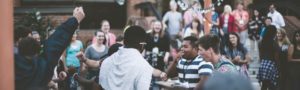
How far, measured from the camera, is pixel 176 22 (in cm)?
1916

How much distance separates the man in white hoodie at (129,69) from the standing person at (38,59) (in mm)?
753

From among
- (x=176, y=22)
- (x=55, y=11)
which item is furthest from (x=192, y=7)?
(x=55, y=11)

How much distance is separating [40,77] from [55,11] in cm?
1465

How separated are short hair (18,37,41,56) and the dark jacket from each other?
5 centimetres

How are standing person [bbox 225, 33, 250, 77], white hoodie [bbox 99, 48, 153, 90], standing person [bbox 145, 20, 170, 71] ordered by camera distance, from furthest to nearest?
standing person [bbox 145, 20, 170, 71]
standing person [bbox 225, 33, 250, 77]
white hoodie [bbox 99, 48, 153, 90]

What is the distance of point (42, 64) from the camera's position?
18.4ft

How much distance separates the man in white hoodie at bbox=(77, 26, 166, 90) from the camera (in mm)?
6262

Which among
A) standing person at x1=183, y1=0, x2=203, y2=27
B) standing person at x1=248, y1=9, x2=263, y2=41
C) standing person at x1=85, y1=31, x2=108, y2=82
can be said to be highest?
standing person at x1=183, y1=0, x2=203, y2=27

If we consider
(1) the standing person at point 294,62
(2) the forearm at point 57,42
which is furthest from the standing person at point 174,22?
(2) the forearm at point 57,42

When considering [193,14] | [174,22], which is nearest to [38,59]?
[193,14]

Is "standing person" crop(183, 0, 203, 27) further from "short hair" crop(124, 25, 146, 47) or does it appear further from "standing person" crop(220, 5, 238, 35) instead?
"short hair" crop(124, 25, 146, 47)

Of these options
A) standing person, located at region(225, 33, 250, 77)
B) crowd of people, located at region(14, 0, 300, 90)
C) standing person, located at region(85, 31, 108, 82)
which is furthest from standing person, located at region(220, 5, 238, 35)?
standing person, located at region(225, 33, 250, 77)

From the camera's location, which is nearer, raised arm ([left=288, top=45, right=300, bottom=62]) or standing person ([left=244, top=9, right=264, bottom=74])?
raised arm ([left=288, top=45, right=300, bottom=62])

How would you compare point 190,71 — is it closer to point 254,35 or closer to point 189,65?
point 189,65
